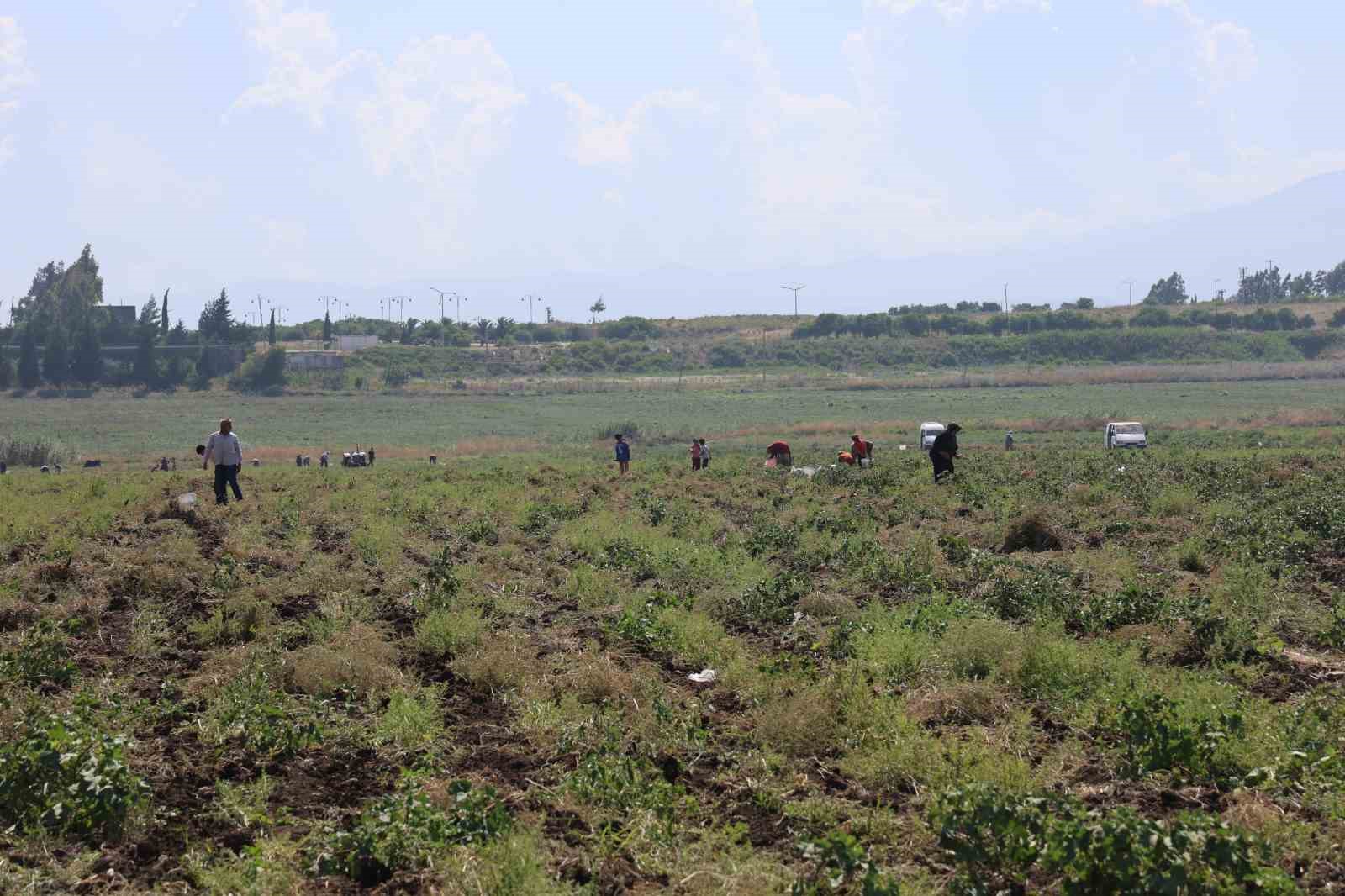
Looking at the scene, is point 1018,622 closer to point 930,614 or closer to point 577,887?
point 930,614

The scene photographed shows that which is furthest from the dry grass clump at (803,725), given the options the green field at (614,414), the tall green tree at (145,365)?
the tall green tree at (145,365)

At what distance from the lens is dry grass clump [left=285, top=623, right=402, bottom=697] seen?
34.3 ft

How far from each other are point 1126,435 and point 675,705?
35.3m

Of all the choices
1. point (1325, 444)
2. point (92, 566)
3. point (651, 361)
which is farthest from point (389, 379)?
point (92, 566)

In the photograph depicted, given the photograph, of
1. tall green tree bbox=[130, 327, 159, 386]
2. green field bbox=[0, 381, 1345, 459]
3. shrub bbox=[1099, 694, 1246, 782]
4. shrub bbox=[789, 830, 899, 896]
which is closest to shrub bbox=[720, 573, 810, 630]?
shrub bbox=[1099, 694, 1246, 782]

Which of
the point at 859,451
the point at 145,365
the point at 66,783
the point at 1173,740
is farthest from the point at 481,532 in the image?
the point at 145,365

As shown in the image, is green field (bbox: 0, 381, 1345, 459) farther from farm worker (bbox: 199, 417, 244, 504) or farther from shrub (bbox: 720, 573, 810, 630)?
shrub (bbox: 720, 573, 810, 630)

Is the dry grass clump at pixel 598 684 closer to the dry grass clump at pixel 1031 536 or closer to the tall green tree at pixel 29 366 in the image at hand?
the dry grass clump at pixel 1031 536

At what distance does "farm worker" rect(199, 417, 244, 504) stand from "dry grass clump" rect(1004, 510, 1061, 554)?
12066 mm

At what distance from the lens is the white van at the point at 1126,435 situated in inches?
1620

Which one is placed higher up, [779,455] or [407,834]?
[407,834]

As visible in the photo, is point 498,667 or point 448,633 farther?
point 448,633

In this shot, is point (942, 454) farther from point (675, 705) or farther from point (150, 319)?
point (150, 319)

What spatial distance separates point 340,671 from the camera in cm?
1058
